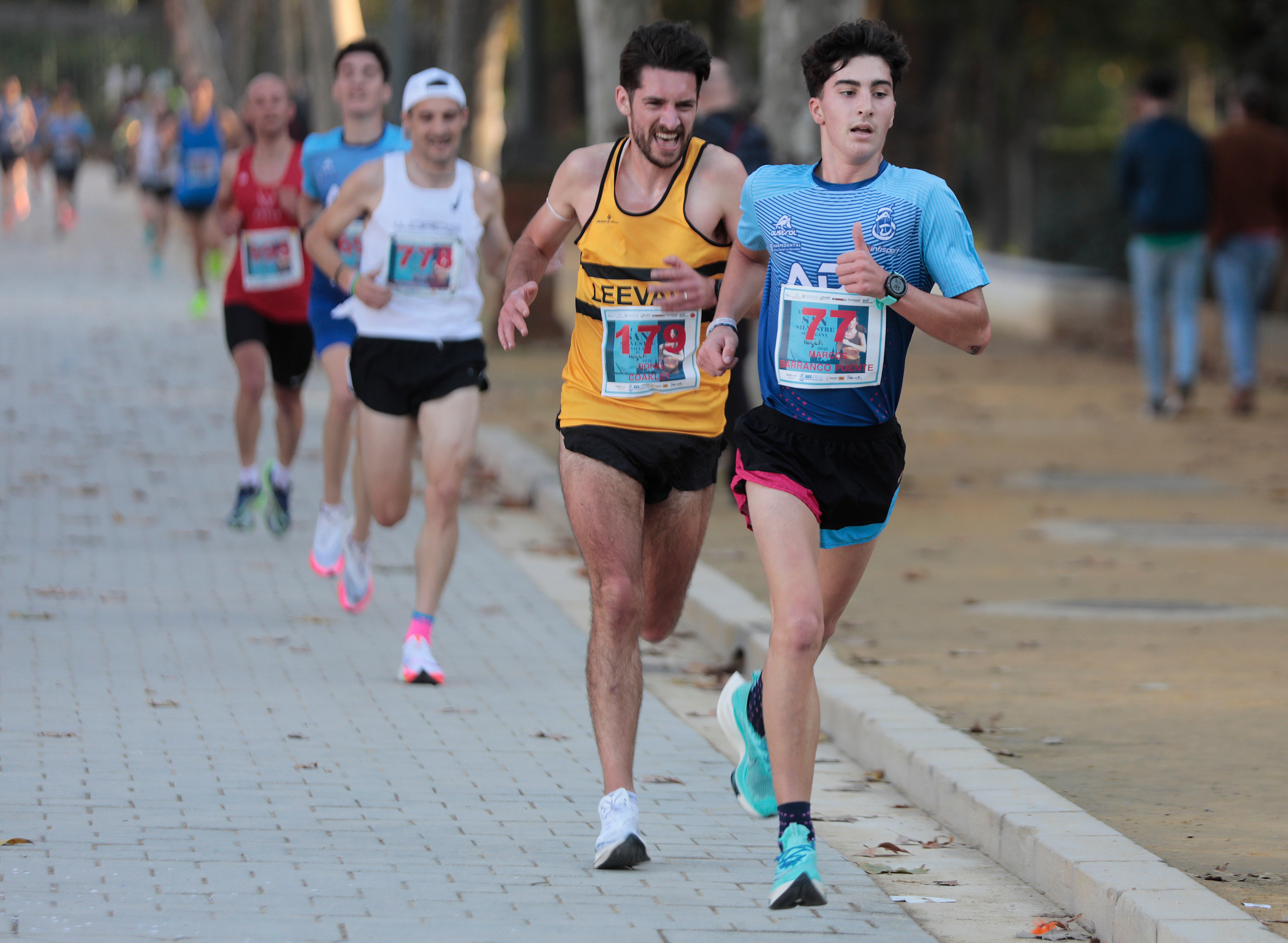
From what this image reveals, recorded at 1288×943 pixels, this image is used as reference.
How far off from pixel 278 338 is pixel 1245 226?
8557mm

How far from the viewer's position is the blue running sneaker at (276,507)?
10633 millimetres

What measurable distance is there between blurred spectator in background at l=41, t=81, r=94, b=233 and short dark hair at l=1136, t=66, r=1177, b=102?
77.9ft

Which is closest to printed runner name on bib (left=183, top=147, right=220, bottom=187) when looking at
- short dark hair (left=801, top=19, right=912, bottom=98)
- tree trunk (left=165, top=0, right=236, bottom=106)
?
short dark hair (left=801, top=19, right=912, bottom=98)

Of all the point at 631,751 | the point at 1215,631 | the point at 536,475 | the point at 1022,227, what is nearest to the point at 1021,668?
the point at 1215,631

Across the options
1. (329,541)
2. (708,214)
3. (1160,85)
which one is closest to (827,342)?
(708,214)

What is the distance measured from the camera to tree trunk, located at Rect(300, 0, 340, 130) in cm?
2402

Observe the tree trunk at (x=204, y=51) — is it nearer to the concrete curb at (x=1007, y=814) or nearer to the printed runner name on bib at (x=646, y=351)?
the concrete curb at (x=1007, y=814)

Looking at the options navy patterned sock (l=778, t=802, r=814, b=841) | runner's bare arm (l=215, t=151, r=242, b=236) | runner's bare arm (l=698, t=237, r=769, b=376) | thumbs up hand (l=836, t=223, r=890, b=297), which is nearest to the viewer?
thumbs up hand (l=836, t=223, r=890, b=297)

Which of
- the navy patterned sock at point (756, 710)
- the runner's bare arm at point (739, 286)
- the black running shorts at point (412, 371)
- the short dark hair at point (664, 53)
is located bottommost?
the navy patterned sock at point (756, 710)

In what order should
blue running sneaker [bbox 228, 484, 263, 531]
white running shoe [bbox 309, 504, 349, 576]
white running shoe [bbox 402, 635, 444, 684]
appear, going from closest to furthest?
white running shoe [bbox 402, 635, 444, 684]
white running shoe [bbox 309, 504, 349, 576]
blue running sneaker [bbox 228, 484, 263, 531]

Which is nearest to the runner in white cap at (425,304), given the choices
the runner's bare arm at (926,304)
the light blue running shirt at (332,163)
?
the light blue running shirt at (332,163)

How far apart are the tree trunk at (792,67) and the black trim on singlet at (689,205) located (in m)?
7.45

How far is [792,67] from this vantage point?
13.2m

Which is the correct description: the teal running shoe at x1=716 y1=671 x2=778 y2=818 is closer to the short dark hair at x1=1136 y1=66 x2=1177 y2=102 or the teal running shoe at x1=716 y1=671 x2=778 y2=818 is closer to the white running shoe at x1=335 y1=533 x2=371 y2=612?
the white running shoe at x1=335 y1=533 x2=371 y2=612
